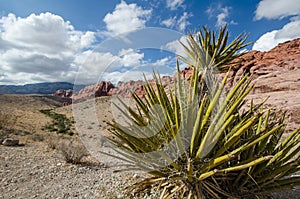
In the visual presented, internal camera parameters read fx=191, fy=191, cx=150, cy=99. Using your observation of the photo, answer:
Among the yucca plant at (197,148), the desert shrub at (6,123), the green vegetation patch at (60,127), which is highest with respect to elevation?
the yucca plant at (197,148)

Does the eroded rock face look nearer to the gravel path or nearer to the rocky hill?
the rocky hill

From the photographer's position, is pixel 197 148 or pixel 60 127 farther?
pixel 60 127

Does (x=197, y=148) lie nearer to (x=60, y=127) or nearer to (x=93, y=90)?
(x=93, y=90)

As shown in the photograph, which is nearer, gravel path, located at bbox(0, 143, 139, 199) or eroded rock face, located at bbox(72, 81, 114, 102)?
gravel path, located at bbox(0, 143, 139, 199)

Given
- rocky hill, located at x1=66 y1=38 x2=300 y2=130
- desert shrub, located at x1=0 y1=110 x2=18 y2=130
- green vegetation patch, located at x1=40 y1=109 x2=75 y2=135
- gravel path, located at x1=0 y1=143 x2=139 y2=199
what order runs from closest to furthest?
gravel path, located at x1=0 y1=143 x2=139 y2=199 < rocky hill, located at x1=66 y1=38 x2=300 y2=130 < desert shrub, located at x1=0 y1=110 x2=18 y2=130 < green vegetation patch, located at x1=40 y1=109 x2=75 y2=135

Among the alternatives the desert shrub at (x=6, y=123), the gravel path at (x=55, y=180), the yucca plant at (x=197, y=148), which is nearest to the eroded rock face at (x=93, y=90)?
the gravel path at (x=55, y=180)

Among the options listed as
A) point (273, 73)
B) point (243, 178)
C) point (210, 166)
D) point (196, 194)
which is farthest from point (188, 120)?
point (273, 73)

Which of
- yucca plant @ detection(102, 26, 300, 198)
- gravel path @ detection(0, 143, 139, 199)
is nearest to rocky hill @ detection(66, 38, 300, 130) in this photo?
gravel path @ detection(0, 143, 139, 199)

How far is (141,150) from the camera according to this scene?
2250 mm

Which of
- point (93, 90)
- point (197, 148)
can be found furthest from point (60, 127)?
point (197, 148)

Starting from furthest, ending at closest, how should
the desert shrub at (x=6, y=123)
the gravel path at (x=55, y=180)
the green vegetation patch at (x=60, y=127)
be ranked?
1. the green vegetation patch at (x=60, y=127)
2. the desert shrub at (x=6, y=123)
3. the gravel path at (x=55, y=180)

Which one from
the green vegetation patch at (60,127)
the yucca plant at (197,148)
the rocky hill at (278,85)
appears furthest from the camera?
the green vegetation patch at (60,127)

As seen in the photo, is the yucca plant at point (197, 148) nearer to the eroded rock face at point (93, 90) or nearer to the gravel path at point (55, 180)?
the gravel path at point (55, 180)

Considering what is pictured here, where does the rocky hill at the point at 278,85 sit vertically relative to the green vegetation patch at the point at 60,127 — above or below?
above
